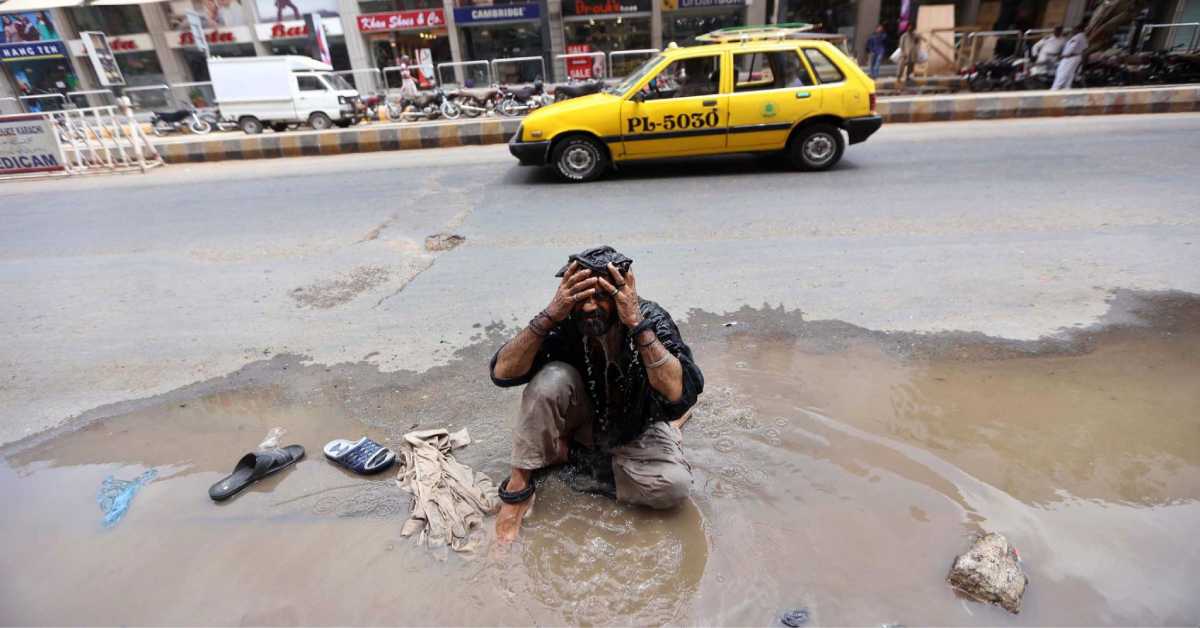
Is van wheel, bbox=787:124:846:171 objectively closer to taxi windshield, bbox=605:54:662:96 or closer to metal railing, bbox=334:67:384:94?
taxi windshield, bbox=605:54:662:96

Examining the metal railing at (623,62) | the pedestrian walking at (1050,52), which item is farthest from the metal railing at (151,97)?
the pedestrian walking at (1050,52)

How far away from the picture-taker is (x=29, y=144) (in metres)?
10.1

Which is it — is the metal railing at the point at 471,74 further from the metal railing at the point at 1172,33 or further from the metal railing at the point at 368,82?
the metal railing at the point at 1172,33

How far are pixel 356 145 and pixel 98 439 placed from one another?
31.4 ft

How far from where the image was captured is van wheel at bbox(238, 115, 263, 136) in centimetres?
A: 1530

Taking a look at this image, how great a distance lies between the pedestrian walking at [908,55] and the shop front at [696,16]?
764 centimetres

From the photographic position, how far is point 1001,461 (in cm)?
234

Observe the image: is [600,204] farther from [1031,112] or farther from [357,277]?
[1031,112]

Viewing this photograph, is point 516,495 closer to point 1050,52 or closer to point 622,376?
point 622,376

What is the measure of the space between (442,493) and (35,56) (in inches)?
1345

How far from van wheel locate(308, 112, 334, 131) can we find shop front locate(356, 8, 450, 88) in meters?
8.13

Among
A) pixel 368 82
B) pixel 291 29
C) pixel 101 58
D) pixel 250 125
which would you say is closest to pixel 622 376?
pixel 250 125

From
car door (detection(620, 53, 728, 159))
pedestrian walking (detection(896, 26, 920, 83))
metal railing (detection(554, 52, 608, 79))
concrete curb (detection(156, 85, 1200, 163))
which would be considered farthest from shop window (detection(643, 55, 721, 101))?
pedestrian walking (detection(896, 26, 920, 83))

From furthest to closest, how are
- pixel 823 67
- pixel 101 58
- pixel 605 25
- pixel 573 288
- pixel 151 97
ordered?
pixel 605 25 < pixel 151 97 < pixel 101 58 < pixel 823 67 < pixel 573 288
